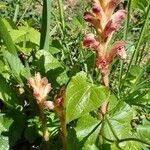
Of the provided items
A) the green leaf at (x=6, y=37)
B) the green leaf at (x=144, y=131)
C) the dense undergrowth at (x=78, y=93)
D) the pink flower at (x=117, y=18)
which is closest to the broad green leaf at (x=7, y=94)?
the dense undergrowth at (x=78, y=93)

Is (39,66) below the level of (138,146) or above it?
above

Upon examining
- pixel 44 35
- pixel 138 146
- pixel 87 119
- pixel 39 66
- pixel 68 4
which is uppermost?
pixel 68 4

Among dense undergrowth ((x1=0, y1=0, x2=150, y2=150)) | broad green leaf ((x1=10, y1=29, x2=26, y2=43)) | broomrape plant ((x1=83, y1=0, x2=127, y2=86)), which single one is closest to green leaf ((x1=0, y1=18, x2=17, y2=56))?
dense undergrowth ((x1=0, y1=0, x2=150, y2=150))

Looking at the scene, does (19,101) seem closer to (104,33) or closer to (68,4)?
(104,33)

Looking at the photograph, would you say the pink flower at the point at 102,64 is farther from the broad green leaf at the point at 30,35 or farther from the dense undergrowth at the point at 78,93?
the broad green leaf at the point at 30,35

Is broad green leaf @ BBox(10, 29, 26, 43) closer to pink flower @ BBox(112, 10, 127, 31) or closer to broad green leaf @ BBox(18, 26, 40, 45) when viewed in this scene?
broad green leaf @ BBox(18, 26, 40, 45)

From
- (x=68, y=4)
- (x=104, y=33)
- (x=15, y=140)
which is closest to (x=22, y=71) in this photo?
(x=15, y=140)

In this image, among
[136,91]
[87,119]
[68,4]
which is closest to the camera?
[87,119]
